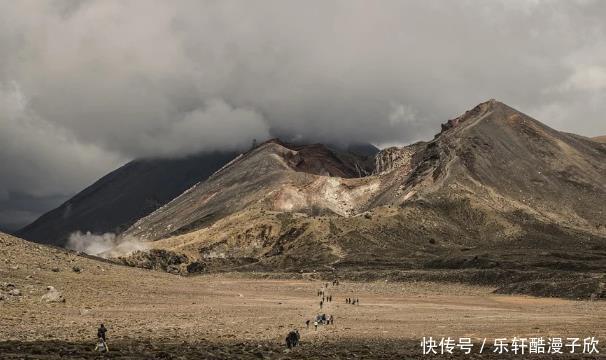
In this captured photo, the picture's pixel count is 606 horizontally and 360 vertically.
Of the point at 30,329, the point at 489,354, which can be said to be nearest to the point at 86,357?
the point at 30,329

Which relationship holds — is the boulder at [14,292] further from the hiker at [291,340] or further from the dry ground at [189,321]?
the hiker at [291,340]

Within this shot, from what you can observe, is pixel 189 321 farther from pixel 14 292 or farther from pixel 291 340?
pixel 291 340

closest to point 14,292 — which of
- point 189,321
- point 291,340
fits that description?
point 189,321

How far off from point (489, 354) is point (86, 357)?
19.1m

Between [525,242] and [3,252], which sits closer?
[3,252]

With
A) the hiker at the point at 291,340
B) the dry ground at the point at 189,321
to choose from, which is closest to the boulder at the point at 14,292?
the dry ground at the point at 189,321

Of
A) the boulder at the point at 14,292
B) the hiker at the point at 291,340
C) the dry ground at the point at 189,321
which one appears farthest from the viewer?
the boulder at the point at 14,292

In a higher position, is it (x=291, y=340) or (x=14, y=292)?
(x=14, y=292)

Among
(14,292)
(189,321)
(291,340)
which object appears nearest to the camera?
(291,340)

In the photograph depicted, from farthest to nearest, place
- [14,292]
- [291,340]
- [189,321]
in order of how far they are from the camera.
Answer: [14,292], [189,321], [291,340]

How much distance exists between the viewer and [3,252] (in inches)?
2591

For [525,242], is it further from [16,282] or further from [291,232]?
[16,282]

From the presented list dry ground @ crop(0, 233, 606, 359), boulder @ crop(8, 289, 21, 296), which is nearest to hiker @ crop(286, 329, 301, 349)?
dry ground @ crop(0, 233, 606, 359)

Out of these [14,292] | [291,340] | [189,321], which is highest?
[14,292]
